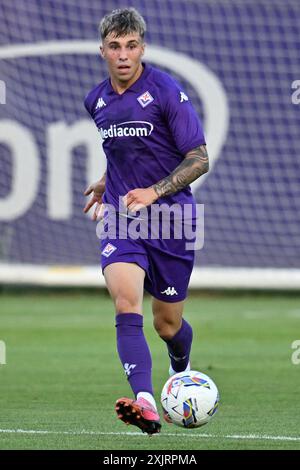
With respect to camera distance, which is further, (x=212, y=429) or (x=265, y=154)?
(x=265, y=154)

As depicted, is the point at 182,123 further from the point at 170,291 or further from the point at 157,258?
the point at 170,291

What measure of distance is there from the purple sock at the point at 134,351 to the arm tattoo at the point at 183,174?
743 millimetres

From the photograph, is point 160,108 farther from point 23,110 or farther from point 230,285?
point 23,110

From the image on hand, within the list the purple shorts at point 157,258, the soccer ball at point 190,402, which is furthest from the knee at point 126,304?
the soccer ball at point 190,402

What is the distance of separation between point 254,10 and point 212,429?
1246 centimetres

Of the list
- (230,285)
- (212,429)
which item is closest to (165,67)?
(230,285)

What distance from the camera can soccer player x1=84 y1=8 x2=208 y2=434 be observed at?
21.7 feet

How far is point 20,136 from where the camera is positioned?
1769 cm

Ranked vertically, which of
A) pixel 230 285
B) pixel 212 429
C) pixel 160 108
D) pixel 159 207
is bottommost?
pixel 230 285

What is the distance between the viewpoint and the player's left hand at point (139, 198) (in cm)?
660

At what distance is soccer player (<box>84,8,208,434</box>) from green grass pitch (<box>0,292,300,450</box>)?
0.56m

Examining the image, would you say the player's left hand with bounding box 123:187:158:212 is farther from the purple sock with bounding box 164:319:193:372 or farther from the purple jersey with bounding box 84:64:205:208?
the purple sock with bounding box 164:319:193:372

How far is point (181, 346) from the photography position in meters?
7.59

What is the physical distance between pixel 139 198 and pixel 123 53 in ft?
2.79
